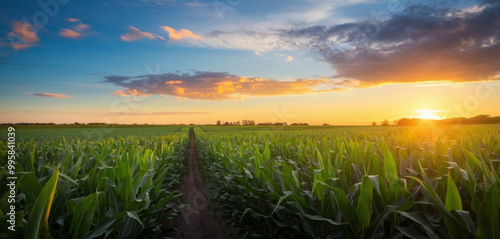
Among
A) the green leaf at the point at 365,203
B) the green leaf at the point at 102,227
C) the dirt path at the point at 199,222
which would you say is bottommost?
the dirt path at the point at 199,222

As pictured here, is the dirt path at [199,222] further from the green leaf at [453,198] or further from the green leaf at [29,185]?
the green leaf at [453,198]

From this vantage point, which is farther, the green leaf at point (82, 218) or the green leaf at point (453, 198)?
the green leaf at point (82, 218)

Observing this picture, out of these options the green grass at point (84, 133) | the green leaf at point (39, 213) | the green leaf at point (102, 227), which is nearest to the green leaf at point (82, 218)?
the green leaf at point (102, 227)

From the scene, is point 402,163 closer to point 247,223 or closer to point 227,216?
point 247,223

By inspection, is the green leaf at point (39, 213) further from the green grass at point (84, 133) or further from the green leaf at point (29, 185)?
the green grass at point (84, 133)

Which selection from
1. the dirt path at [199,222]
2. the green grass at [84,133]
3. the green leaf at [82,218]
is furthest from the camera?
the green grass at [84,133]

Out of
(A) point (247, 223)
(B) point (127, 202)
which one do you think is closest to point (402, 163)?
(A) point (247, 223)

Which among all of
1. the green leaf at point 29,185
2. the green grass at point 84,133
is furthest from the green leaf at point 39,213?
the green grass at point 84,133

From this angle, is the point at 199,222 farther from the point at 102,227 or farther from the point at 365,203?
the point at 365,203

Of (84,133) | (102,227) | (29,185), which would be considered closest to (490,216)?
(102,227)

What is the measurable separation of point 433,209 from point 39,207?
295 centimetres

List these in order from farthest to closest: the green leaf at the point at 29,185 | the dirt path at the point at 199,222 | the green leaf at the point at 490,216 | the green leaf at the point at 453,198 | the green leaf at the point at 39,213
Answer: the dirt path at the point at 199,222
the green leaf at the point at 29,185
the green leaf at the point at 453,198
the green leaf at the point at 39,213
the green leaf at the point at 490,216

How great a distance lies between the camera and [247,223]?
482 centimetres

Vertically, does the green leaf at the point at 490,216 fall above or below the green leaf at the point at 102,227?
above
